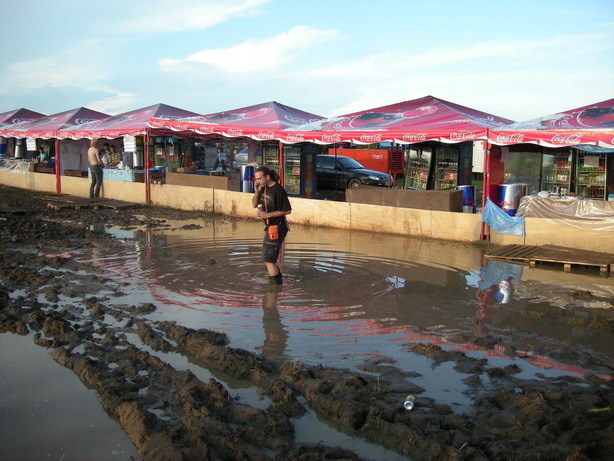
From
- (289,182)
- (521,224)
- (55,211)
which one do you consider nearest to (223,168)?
(289,182)

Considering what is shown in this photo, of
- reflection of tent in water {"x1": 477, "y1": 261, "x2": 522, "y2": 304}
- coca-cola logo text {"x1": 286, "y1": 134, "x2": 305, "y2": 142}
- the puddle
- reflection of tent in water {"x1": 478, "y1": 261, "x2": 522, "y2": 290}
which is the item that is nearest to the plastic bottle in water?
the puddle

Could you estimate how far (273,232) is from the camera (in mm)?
9078

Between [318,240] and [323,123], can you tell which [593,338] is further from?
[323,123]

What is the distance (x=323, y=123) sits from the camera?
714 inches

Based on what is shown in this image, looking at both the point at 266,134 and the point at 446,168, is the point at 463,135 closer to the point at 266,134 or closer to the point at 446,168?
the point at 446,168

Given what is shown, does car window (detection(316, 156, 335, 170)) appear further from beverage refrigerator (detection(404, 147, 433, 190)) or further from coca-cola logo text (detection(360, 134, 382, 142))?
coca-cola logo text (detection(360, 134, 382, 142))

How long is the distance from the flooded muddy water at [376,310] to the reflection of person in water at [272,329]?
0.07 feet

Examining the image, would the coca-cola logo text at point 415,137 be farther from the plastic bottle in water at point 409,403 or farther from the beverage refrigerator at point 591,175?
the plastic bottle in water at point 409,403

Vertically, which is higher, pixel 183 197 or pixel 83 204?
pixel 183 197

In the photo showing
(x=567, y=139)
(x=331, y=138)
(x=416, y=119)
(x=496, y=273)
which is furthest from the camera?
(x=331, y=138)

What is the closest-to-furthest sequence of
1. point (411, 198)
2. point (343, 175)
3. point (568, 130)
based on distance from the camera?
point (568, 130) < point (411, 198) < point (343, 175)

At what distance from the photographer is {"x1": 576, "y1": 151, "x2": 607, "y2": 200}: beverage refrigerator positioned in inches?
584

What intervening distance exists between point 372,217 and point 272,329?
27.8 feet

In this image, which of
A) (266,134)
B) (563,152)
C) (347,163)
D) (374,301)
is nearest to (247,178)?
(266,134)
